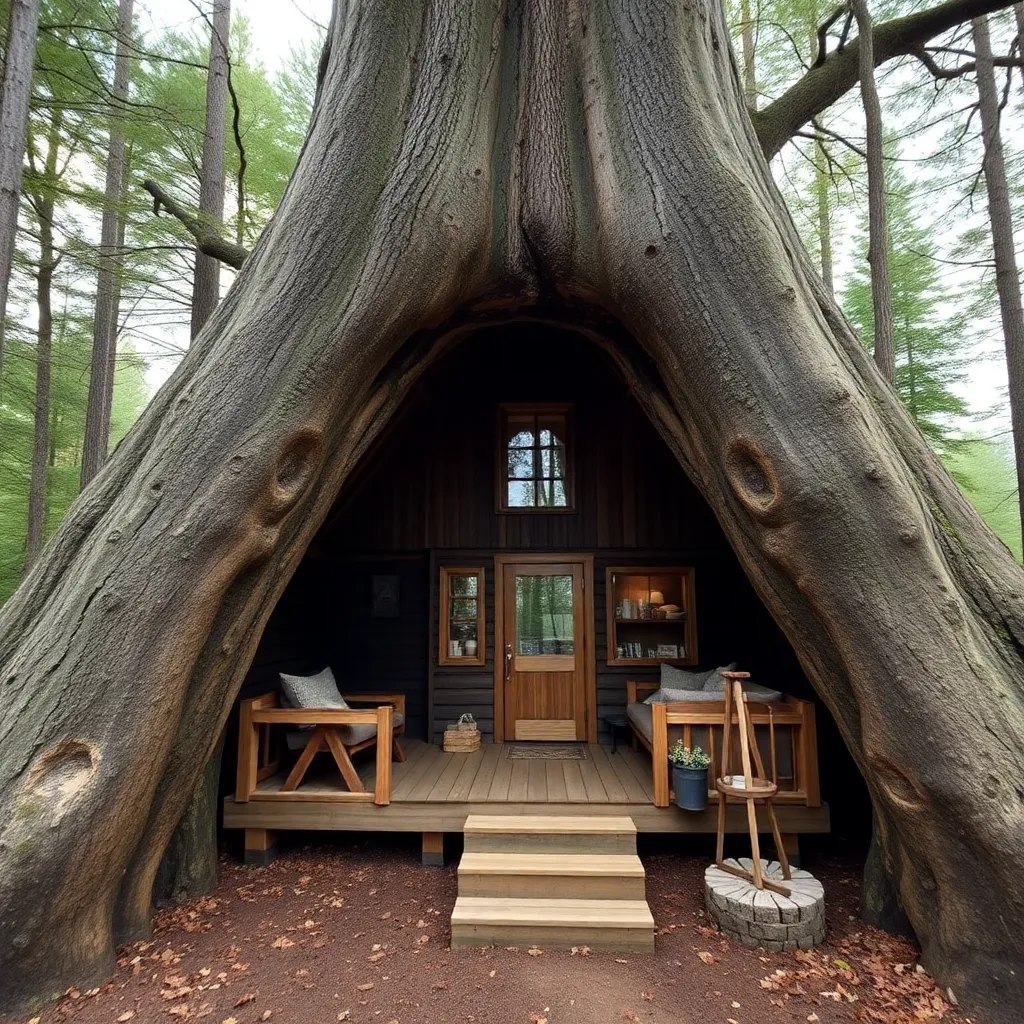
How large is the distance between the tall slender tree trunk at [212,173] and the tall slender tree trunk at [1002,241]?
8224mm

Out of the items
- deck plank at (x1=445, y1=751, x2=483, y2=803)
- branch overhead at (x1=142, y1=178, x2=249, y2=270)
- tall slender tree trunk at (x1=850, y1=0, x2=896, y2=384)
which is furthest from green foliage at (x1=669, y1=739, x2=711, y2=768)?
branch overhead at (x1=142, y1=178, x2=249, y2=270)

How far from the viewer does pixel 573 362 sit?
6191 mm

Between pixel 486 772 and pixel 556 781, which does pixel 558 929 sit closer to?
pixel 556 781

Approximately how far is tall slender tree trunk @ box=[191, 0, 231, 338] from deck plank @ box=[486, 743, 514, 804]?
18.0ft

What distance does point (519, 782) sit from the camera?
4340 mm

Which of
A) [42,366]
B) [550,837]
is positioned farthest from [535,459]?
[42,366]

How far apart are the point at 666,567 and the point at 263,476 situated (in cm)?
438

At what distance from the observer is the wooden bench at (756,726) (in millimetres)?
3836

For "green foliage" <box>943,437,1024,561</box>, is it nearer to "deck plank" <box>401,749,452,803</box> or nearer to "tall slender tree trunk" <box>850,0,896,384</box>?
"tall slender tree trunk" <box>850,0,896,384</box>

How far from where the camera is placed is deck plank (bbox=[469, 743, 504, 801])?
405cm

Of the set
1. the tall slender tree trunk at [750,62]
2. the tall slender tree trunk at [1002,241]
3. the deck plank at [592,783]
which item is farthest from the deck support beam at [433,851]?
the tall slender tree trunk at [750,62]

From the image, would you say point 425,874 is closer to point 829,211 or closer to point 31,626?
point 31,626

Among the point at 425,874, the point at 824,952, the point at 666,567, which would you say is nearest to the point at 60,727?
the point at 425,874

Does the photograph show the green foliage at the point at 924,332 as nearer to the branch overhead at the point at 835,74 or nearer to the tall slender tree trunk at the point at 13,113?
the branch overhead at the point at 835,74
